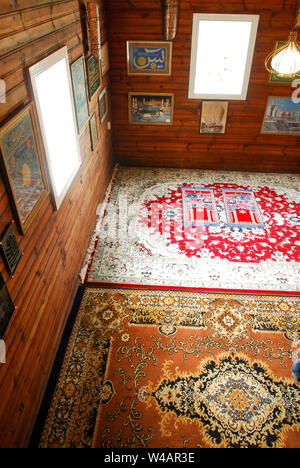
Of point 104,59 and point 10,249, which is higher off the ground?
point 104,59

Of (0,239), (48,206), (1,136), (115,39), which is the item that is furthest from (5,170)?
(115,39)

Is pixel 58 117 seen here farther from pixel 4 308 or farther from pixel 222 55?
pixel 222 55

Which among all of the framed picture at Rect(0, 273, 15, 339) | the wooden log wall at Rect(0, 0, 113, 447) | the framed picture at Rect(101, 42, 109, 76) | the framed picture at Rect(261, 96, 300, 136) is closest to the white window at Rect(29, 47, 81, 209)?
the wooden log wall at Rect(0, 0, 113, 447)

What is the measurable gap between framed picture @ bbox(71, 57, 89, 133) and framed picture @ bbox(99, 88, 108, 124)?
0.82 metres

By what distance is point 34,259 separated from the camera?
243cm

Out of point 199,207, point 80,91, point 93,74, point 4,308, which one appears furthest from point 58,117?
point 199,207

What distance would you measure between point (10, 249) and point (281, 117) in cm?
478

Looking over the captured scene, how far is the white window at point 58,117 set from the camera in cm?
243

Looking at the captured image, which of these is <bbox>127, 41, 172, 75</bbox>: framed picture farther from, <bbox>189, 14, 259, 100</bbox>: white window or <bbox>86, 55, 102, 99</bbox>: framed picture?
<bbox>86, 55, 102, 99</bbox>: framed picture

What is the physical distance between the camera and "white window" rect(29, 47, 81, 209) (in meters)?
2.43

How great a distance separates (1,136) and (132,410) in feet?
7.00

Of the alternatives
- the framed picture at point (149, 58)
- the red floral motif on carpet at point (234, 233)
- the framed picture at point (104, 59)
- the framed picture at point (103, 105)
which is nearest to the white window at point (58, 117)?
the framed picture at point (103, 105)

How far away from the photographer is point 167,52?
490 cm

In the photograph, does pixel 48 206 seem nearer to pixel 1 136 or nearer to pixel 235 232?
pixel 1 136
